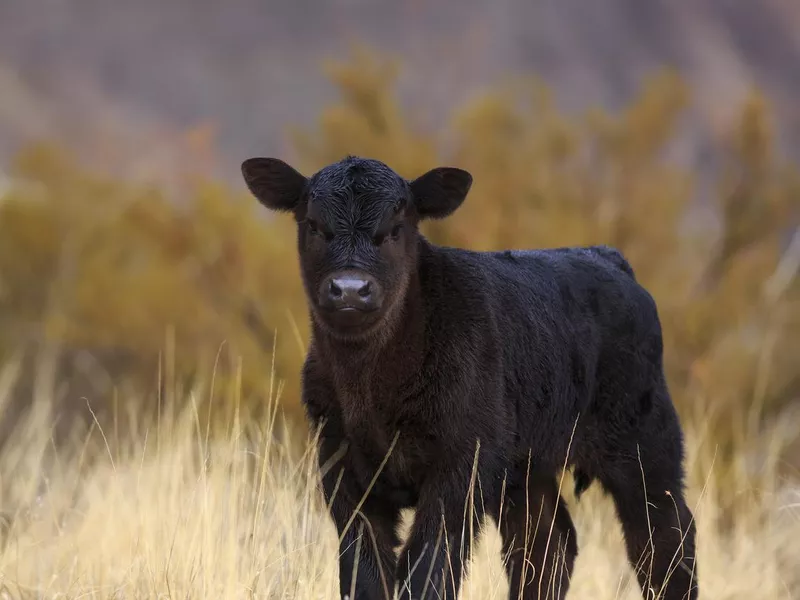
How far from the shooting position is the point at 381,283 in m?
4.17

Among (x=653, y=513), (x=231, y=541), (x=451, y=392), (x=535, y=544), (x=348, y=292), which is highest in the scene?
(x=348, y=292)

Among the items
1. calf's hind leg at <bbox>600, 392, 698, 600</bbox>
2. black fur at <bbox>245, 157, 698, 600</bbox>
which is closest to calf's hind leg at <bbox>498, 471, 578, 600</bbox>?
black fur at <bbox>245, 157, 698, 600</bbox>

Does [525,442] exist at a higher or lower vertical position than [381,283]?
lower

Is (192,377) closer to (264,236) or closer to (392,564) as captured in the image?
(264,236)

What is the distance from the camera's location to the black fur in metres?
4.18

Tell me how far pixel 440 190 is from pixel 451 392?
0.90 meters

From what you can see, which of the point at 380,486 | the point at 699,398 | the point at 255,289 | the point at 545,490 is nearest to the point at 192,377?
the point at 255,289

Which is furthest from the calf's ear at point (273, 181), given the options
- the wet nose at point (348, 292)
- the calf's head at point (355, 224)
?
the wet nose at point (348, 292)

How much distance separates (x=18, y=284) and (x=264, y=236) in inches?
354

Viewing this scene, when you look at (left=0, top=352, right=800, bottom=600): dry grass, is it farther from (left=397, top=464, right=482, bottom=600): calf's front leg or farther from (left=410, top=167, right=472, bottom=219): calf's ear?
(left=410, top=167, right=472, bottom=219): calf's ear

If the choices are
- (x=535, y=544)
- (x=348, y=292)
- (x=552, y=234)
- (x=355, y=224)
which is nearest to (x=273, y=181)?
(x=355, y=224)

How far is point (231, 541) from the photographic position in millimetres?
4422

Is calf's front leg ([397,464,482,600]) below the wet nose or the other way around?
below

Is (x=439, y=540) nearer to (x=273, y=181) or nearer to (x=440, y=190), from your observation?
(x=440, y=190)
